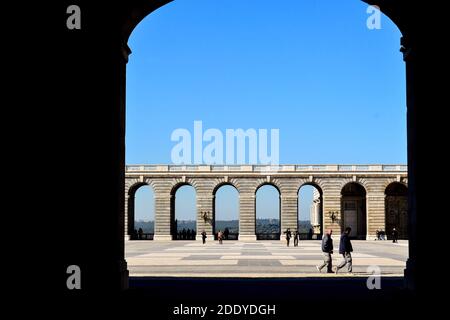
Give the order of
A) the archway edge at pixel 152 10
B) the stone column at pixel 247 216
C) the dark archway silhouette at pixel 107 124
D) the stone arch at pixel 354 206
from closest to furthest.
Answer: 1. the dark archway silhouette at pixel 107 124
2. the archway edge at pixel 152 10
3. the stone column at pixel 247 216
4. the stone arch at pixel 354 206

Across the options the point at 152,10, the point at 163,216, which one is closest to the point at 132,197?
the point at 163,216

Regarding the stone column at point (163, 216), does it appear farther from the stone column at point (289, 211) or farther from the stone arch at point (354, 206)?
the stone arch at point (354, 206)

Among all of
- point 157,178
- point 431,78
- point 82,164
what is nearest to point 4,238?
point 82,164

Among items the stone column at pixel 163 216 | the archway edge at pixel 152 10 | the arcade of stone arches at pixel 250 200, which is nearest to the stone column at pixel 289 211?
the arcade of stone arches at pixel 250 200

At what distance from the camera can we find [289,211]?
203ft

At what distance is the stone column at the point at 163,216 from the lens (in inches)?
2445

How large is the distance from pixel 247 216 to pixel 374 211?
1242 centimetres

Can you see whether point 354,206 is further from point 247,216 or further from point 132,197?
point 132,197

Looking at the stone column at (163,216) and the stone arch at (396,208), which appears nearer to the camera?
the stone column at (163,216)

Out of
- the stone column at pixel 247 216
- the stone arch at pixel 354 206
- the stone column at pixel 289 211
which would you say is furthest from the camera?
the stone arch at pixel 354 206

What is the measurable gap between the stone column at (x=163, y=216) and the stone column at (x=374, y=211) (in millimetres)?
19366

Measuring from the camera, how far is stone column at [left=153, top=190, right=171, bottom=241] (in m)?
62.1
